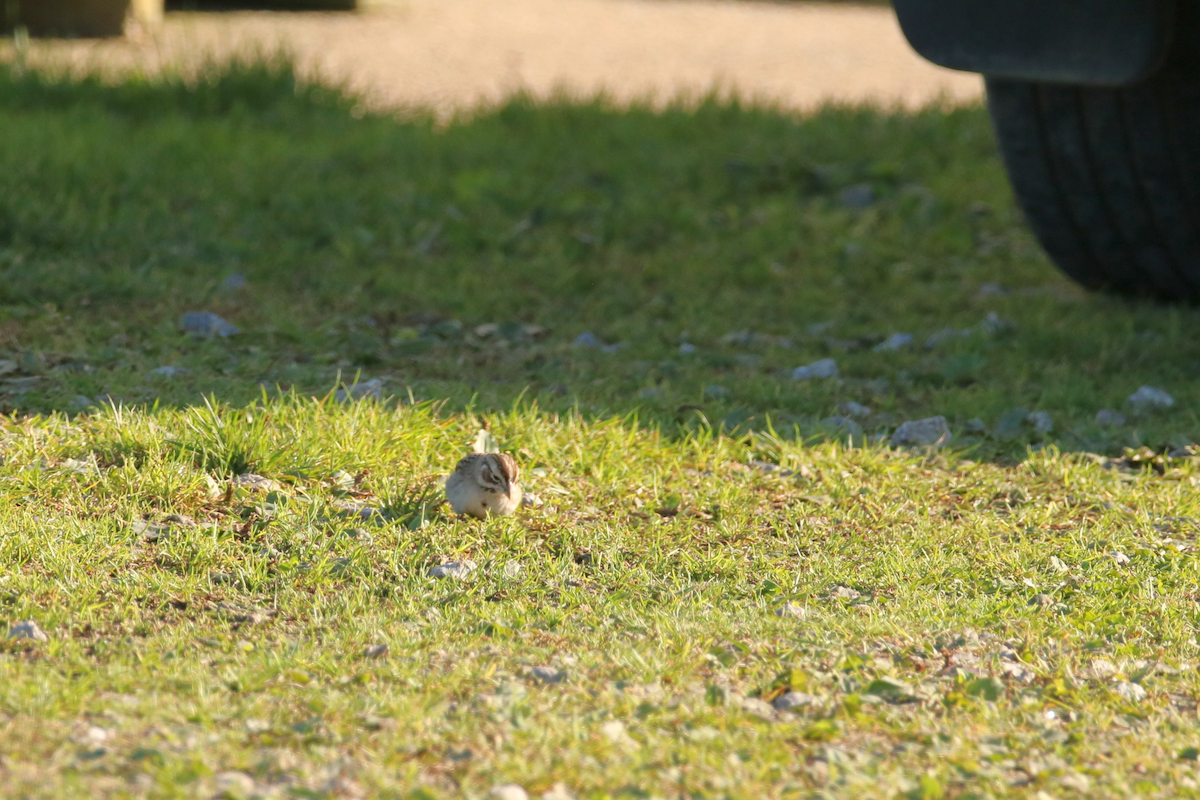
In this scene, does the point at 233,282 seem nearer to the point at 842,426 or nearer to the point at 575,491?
the point at 575,491

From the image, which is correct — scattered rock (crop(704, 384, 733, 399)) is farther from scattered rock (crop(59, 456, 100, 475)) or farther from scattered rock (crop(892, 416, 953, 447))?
scattered rock (crop(59, 456, 100, 475))

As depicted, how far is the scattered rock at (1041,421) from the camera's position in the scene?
12.0 feet

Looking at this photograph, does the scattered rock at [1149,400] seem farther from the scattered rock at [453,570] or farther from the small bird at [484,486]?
the scattered rock at [453,570]

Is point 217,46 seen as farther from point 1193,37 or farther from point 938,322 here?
point 1193,37

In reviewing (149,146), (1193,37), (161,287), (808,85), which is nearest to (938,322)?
(1193,37)

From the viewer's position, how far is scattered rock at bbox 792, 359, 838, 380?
4.07 m

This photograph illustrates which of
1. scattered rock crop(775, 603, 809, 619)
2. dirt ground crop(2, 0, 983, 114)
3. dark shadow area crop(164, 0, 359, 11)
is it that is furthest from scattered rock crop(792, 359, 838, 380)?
dark shadow area crop(164, 0, 359, 11)

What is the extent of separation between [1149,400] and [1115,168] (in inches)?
35.3

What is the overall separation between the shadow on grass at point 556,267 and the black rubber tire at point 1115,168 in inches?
8.5

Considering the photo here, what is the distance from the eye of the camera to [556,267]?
5129 mm

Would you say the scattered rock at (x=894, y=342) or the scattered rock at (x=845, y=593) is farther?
the scattered rock at (x=894, y=342)

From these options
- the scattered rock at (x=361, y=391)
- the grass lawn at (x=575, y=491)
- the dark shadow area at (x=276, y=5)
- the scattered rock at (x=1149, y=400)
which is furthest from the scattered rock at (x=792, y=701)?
the dark shadow area at (x=276, y=5)

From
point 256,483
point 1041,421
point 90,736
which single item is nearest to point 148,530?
point 256,483

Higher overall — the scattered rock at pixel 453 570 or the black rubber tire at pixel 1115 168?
the black rubber tire at pixel 1115 168
